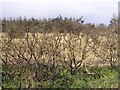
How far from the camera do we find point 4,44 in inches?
433

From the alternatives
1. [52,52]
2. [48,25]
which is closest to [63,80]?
[52,52]

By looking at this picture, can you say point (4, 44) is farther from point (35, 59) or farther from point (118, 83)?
point (118, 83)

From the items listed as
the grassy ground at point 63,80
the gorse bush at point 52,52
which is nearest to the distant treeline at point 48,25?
the gorse bush at point 52,52

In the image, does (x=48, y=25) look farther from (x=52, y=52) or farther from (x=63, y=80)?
(x=63, y=80)

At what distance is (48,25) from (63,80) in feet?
5.99

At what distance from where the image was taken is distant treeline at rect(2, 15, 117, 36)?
425 inches

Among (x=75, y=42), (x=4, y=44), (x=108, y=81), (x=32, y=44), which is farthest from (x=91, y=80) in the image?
(x=4, y=44)

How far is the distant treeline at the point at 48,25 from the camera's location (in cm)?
1080

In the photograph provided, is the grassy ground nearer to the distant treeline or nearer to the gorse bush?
the gorse bush

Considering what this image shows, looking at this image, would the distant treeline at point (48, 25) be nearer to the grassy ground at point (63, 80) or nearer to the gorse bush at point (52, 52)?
the gorse bush at point (52, 52)

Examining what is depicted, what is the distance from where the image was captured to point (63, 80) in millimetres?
10734

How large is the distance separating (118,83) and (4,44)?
3741mm

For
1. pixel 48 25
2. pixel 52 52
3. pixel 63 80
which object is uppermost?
pixel 48 25

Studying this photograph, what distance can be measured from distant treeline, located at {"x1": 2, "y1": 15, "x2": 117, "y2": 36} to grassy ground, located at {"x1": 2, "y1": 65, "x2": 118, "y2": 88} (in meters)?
1.20
